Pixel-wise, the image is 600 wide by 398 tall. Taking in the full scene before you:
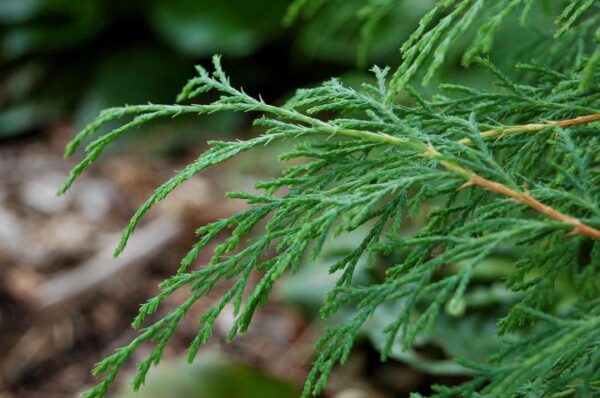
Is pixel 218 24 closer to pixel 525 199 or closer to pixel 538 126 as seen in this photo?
pixel 538 126

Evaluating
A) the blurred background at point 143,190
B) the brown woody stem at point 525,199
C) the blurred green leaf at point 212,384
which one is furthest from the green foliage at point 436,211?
the blurred green leaf at point 212,384

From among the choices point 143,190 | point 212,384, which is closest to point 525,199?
point 212,384

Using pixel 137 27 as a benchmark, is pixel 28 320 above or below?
below

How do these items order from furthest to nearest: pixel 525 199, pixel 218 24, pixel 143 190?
pixel 218 24
pixel 143 190
pixel 525 199

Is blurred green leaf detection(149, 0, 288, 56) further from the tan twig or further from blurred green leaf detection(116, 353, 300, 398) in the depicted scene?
the tan twig

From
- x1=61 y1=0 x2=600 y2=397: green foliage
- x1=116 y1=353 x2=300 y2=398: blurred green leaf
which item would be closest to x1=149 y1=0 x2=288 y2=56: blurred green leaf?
x1=116 y1=353 x2=300 y2=398: blurred green leaf

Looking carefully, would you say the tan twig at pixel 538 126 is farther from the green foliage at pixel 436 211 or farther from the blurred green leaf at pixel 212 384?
the blurred green leaf at pixel 212 384

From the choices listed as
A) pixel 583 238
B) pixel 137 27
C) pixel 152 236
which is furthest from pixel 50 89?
pixel 583 238

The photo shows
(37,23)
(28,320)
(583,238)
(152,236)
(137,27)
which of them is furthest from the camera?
(137,27)

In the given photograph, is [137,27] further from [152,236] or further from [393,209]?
[393,209]
